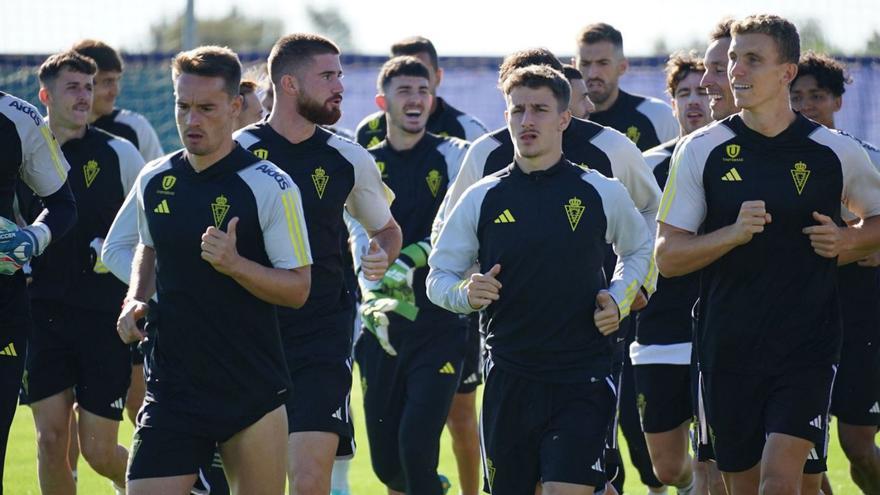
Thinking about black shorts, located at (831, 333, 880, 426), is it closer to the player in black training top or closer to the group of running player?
the group of running player

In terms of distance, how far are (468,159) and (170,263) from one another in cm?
213

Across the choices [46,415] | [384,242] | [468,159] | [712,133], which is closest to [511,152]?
[468,159]

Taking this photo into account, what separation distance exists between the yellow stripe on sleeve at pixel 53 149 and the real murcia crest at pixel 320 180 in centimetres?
122

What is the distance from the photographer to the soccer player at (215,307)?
595 cm

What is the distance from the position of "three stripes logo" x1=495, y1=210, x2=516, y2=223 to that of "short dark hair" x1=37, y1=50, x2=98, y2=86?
3.34 m

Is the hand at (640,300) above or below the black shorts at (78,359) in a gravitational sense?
above

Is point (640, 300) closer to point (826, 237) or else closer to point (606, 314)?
point (606, 314)

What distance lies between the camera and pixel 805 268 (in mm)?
6500

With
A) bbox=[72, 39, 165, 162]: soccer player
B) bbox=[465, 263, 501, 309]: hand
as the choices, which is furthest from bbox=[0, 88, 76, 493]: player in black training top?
bbox=[72, 39, 165, 162]: soccer player

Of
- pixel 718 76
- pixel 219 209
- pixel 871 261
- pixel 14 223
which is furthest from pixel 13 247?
pixel 871 261

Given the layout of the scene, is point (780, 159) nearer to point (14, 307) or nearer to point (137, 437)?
point (137, 437)

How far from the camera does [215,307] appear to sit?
5.99 m

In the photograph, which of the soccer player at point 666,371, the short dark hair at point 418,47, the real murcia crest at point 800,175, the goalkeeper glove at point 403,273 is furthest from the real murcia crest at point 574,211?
the short dark hair at point 418,47

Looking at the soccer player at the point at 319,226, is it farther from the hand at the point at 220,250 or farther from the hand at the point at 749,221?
the hand at the point at 749,221
